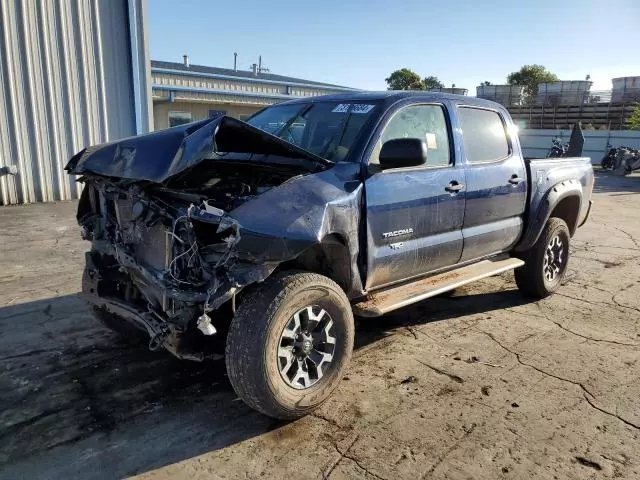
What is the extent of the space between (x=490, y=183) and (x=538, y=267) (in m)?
1.40

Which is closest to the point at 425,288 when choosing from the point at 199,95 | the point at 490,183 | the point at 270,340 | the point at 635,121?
the point at 490,183

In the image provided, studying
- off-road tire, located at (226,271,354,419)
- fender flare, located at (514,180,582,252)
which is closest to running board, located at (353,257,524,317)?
fender flare, located at (514,180,582,252)

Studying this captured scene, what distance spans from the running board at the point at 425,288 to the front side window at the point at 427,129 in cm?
97

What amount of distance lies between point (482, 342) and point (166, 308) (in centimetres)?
278

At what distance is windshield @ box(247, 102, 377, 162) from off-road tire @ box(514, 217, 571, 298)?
8.73 ft

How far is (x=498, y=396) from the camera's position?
3.63 metres

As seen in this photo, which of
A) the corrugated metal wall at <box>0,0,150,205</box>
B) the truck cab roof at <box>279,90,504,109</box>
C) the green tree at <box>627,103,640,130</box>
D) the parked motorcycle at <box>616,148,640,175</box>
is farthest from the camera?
the green tree at <box>627,103,640,130</box>

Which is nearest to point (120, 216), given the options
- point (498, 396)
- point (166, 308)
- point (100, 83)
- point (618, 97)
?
point (166, 308)

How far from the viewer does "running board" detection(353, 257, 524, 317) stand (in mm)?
3771

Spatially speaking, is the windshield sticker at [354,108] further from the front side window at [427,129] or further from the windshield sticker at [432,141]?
the windshield sticker at [432,141]

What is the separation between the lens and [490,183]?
187 inches

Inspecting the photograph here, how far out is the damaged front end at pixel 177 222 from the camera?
3.04 m

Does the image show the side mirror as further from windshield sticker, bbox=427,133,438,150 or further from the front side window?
windshield sticker, bbox=427,133,438,150

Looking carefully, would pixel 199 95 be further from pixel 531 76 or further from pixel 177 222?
pixel 531 76
